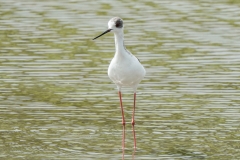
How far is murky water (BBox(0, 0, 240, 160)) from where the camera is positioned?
39.4 feet

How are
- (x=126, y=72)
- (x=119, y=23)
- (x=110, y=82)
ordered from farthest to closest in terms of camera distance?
(x=110, y=82) → (x=126, y=72) → (x=119, y=23)

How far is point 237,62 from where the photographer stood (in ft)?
54.9

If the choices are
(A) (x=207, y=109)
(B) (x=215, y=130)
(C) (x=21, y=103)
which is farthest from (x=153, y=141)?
(C) (x=21, y=103)

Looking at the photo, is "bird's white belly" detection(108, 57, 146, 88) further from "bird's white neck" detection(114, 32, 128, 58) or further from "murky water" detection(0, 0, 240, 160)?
"murky water" detection(0, 0, 240, 160)

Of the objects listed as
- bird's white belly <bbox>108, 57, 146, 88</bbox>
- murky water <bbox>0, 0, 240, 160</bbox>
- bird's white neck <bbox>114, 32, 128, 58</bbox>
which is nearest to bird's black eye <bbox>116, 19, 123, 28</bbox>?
bird's white neck <bbox>114, 32, 128, 58</bbox>

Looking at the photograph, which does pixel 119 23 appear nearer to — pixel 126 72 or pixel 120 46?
pixel 120 46

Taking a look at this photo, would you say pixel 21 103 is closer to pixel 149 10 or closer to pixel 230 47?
pixel 230 47

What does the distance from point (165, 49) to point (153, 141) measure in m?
6.19

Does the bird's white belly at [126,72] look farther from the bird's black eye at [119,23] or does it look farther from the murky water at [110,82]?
the murky water at [110,82]

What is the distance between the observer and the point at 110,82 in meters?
15.7

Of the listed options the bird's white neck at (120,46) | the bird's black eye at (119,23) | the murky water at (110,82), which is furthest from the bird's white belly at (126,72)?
the murky water at (110,82)

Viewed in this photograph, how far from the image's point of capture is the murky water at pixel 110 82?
39.4ft

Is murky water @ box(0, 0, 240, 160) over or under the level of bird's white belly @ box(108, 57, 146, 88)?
under

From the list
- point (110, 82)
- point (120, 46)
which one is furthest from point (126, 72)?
point (110, 82)
